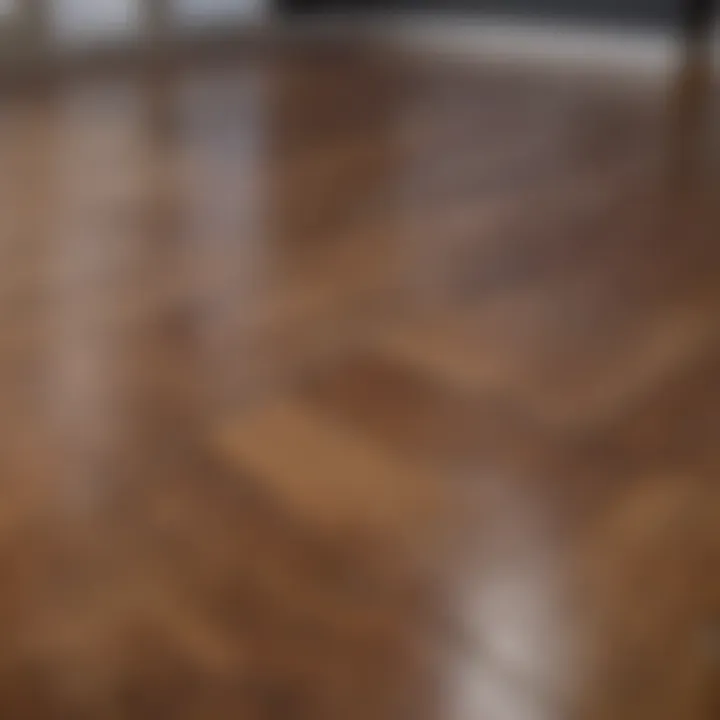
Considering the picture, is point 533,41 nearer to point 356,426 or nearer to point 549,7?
point 549,7

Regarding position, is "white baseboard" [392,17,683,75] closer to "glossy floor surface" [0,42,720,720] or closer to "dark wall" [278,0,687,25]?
"dark wall" [278,0,687,25]

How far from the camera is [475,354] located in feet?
5.99

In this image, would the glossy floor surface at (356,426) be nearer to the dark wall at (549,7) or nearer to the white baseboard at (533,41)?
the white baseboard at (533,41)

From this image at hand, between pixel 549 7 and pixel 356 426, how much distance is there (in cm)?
248

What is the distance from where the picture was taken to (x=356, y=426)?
1625mm

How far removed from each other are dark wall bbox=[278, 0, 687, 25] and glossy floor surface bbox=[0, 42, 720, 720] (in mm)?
965

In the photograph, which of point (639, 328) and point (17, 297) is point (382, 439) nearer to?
point (639, 328)

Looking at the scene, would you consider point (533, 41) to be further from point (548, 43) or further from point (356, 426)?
point (356, 426)

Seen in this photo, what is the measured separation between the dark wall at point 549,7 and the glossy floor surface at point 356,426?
0.97 m

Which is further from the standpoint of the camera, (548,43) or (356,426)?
(548,43)

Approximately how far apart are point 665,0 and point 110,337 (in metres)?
2.39

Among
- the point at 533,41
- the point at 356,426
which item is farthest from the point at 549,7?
the point at 356,426

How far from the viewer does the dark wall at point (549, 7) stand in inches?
146

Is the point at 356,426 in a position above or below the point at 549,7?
below
